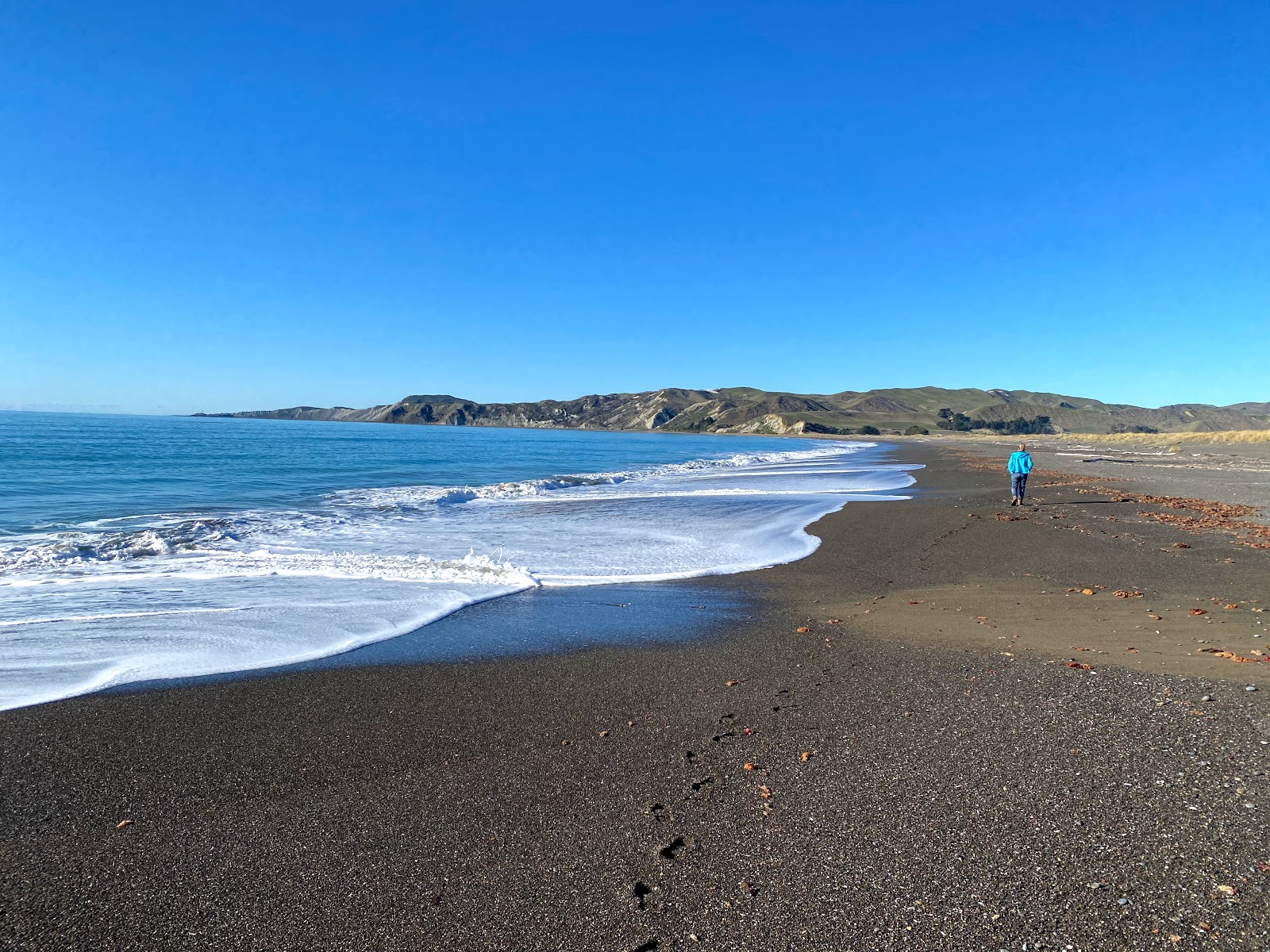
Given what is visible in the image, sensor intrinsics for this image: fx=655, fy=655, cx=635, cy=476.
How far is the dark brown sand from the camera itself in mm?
2951

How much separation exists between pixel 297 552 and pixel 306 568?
1.89 metres

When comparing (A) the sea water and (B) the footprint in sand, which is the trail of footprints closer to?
(B) the footprint in sand

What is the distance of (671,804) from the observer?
391 centimetres

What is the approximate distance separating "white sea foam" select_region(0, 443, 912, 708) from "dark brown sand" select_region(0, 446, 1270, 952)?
1417mm

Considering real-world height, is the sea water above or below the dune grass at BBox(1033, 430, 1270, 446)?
below

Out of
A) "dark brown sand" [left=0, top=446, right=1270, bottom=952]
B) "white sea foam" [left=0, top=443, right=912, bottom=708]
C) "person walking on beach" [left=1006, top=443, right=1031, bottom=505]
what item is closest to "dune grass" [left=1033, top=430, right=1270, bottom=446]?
"person walking on beach" [left=1006, top=443, right=1031, bottom=505]

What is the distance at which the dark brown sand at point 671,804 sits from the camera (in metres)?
2.95

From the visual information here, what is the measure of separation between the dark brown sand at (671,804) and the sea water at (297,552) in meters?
1.68

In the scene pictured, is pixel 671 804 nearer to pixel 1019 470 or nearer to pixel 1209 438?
pixel 1019 470

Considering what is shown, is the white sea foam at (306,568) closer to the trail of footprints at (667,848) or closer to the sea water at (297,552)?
the sea water at (297,552)

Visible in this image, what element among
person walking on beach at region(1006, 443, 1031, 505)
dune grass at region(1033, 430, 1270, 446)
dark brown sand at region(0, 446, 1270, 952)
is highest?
dune grass at region(1033, 430, 1270, 446)

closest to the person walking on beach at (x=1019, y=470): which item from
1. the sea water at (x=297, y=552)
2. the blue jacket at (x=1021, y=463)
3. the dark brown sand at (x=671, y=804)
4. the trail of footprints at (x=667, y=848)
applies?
the blue jacket at (x=1021, y=463)

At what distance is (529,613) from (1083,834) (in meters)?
6.39

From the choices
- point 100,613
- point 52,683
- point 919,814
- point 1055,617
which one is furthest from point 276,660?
point 1055,617
